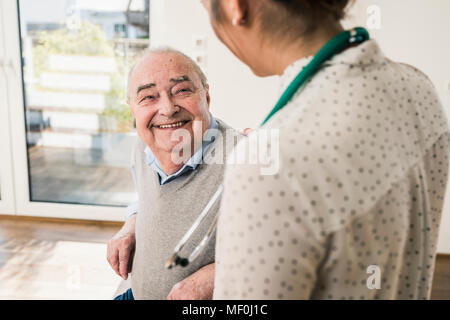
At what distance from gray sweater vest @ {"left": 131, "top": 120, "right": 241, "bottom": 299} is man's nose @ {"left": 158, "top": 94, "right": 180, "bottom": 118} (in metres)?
0.16

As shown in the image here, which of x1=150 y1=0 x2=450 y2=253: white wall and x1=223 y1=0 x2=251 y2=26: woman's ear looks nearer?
x1=223 y1=0 x2=251 y2=26: woman's ear

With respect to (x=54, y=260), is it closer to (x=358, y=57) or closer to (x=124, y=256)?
(x=124, y=256)

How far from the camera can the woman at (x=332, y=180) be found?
16.2 inches

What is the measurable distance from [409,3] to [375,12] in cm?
25

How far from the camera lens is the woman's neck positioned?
1.66 feet

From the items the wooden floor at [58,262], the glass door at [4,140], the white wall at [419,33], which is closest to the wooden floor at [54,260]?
the wooden floor at [58,262]

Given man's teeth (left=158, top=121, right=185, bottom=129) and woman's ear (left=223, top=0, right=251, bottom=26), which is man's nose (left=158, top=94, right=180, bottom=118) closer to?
man's teeth (left=158, top=121, right=185, bottom=129)

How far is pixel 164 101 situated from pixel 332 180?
32.8 inches

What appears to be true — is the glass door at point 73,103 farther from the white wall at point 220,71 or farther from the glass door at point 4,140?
the white wall at point 220,71

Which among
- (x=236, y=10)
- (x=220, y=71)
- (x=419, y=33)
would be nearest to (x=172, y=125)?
(x=236, y=10)

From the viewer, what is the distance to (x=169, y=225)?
108 centimetres

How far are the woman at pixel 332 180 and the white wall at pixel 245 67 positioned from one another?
187 cm

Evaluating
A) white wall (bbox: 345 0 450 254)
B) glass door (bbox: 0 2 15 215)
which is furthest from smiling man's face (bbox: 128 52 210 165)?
glass door (bbox: 0 2 15 215)

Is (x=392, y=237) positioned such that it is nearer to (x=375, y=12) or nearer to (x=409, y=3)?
(x=375, y=12)
